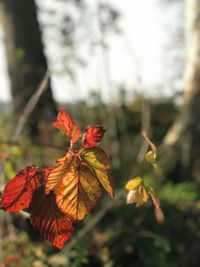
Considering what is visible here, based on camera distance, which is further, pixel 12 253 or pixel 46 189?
pixel 12 253

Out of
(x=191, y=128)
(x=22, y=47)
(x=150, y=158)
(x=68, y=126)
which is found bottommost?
(x=191, y=128)

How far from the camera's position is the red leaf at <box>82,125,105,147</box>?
971 mm

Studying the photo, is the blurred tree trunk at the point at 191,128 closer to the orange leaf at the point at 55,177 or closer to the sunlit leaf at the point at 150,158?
the sunlit leaf at the point at 150,158

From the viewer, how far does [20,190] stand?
0.83 m

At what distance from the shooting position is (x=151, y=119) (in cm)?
650

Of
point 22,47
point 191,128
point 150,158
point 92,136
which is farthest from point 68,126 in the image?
→ point 22,47

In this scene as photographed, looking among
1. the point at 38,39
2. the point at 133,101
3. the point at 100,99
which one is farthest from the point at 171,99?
the point at 38,39

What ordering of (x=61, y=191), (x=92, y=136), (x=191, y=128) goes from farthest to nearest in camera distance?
(x=191, y=128) → (x=92, y=136) → (x=61, y=191)

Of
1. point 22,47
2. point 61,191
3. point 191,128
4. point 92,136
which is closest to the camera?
point 61,191

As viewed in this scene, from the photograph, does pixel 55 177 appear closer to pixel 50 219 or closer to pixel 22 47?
pixel 50 219

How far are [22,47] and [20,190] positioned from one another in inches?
189

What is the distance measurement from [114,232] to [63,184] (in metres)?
2.79

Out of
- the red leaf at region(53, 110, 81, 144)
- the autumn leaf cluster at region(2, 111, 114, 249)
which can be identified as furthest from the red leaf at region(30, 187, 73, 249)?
the red leaf at region(53, 110, 81, 144)

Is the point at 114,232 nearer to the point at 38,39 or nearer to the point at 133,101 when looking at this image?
the point at 38,39
